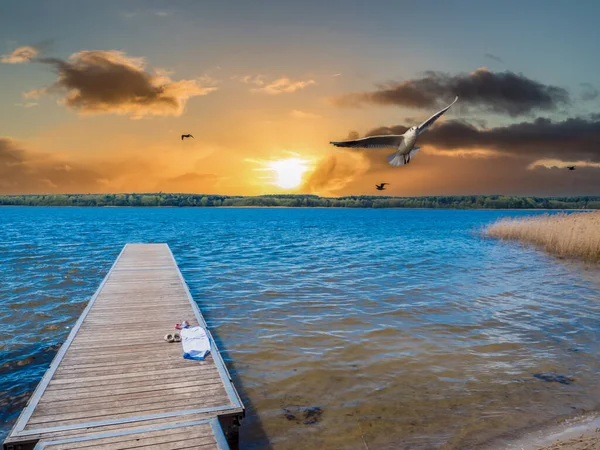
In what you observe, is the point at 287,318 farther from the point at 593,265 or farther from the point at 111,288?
the point at 593,265

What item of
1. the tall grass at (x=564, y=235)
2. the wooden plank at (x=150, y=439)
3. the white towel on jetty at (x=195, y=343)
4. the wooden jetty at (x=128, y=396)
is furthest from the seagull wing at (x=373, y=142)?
the tall grass at (x=564, y=235)

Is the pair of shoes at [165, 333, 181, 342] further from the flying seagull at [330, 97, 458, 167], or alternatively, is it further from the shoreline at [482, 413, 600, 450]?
the shoreline at [482, 413, 600, 450]

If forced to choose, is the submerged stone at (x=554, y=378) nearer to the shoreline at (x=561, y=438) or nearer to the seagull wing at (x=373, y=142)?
Answer: the shoreline at (x=561, y=438)

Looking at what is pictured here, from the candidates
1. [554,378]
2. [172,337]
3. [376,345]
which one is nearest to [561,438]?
[554,378]

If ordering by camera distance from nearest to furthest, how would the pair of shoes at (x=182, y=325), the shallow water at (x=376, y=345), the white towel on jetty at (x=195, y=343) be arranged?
the shallow water at (x=376, y=345) → the white towel on jetty at (x=195, y=343) → the pair of shoes at (x=182, y=325)

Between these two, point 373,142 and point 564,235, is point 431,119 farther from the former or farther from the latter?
point 564,235

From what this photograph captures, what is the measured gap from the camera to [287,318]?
44.4 ft

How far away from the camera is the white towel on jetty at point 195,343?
796 cm

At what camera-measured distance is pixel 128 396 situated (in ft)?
21.0

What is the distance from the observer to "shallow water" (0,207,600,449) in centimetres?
725

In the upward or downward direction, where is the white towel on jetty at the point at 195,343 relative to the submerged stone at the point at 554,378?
upward

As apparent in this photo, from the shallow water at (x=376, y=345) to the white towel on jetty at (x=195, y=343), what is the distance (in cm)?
118

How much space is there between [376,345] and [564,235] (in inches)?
971

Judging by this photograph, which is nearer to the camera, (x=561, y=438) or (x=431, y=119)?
(x=561, y=438)
